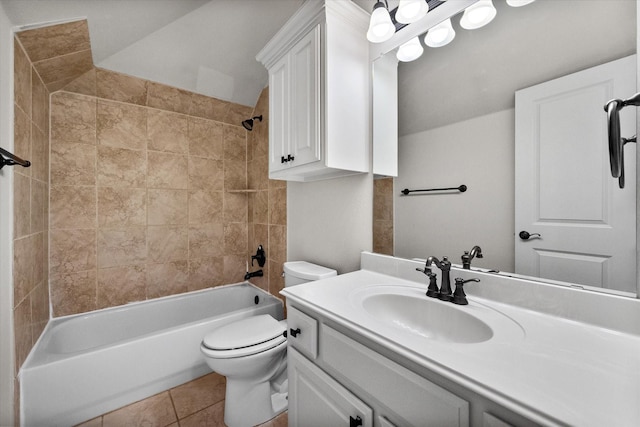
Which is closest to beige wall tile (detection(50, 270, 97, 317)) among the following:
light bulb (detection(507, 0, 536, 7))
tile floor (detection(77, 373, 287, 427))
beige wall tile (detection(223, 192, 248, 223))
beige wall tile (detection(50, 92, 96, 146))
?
tile floor (detection(77, 373, 287, 427))

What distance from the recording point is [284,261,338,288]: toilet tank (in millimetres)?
1499

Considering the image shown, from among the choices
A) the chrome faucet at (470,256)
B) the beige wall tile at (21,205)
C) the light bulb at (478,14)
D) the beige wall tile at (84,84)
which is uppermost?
the beige wall tile at (84,84)

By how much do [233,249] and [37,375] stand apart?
1.50 meters

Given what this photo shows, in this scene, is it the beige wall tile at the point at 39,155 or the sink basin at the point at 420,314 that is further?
the beige wall tile at the point at 39,155

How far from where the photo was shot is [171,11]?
1639 millimetres

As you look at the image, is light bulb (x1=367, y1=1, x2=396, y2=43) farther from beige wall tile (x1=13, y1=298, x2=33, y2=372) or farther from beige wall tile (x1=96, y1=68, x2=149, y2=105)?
beige wall tile (x1=13, y1=298, x2=33, y2=372)

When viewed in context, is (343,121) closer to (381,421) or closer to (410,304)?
(410,304)

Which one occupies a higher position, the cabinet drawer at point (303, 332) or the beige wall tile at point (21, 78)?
the beige wall tile at point (21, 78)

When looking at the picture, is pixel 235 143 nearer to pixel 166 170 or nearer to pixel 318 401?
pixel 166 170

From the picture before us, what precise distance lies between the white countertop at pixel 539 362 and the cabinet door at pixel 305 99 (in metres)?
0.83

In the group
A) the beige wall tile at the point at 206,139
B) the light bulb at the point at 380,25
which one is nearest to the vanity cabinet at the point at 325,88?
the light bulb at the point at 380,25

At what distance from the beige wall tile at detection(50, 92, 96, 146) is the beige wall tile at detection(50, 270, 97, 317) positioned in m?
0.95

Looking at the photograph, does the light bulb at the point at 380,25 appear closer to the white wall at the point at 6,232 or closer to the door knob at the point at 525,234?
the door knob at the point at 525,234

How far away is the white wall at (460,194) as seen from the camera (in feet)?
3.09
